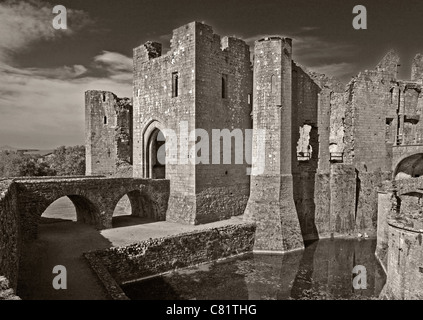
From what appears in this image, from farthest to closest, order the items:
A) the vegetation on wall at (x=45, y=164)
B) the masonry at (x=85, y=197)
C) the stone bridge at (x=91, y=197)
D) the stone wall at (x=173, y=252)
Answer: the vegetation on wall at (x=45, y=164)
the stone bridge at (x=91, y=197)
the masonry at (x=85, y=197)
the stone wall at (x=173, y=252)

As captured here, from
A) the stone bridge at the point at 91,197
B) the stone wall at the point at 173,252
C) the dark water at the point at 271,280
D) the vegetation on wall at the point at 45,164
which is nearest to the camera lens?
the dark water at the point at 271,280

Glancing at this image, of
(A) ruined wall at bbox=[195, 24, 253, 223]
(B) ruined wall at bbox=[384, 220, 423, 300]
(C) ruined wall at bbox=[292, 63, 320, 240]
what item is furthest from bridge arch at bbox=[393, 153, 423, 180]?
(B) ruined wall at bbox=[384, 220, 423, 300]

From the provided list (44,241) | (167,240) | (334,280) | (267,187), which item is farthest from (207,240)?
(44,241)

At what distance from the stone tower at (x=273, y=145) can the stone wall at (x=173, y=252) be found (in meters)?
1.16

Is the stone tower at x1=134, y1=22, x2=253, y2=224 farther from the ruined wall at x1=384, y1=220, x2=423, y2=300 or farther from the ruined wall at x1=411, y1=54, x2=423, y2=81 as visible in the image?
the ruined wall at x1=411, y1=54, x2=423, y2=81

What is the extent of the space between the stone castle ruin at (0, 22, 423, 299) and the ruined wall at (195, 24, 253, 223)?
0.17 feet

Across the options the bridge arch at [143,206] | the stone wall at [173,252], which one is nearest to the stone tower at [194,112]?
the bridge arch at [143,206]

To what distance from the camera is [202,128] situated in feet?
49.3

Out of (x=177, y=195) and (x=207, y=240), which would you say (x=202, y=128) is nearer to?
(x=177, y=195)

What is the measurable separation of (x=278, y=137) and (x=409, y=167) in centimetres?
986

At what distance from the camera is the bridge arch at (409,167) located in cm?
1898

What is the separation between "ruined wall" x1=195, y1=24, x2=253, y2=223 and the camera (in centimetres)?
1492

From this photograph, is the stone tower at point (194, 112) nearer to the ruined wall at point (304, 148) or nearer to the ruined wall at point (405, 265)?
the ruined wall at point (304, 148)

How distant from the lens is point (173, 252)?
12.2 metres
